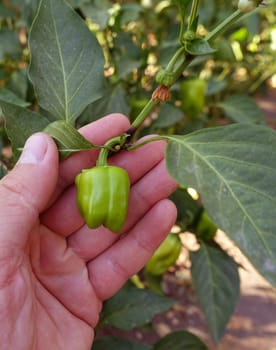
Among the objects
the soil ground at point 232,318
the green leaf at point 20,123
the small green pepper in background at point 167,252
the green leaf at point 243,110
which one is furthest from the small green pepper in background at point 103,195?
the soil ground at point 232,318

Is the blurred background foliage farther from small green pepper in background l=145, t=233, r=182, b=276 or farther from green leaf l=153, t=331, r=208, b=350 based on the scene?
green leaf l=153, t=331, r=208, b=350

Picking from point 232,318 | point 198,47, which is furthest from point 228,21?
point 232,318

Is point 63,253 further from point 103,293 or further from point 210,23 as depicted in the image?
point 210,23

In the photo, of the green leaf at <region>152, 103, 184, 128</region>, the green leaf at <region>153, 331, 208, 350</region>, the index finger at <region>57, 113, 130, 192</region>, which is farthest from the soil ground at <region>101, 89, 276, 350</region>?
the index finger at <region>57, 113, 130, 192</region>

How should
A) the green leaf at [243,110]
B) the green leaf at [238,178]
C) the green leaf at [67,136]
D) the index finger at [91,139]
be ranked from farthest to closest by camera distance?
the green leaf at [243,110]
the index finger at [91,139]
the green leaf at [67,136]
the green leaf at [238,178]

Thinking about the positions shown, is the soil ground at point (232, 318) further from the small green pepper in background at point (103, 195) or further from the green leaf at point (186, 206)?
the small green pepper in background at point (103, 195)

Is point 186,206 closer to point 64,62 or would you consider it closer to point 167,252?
point 167,252
